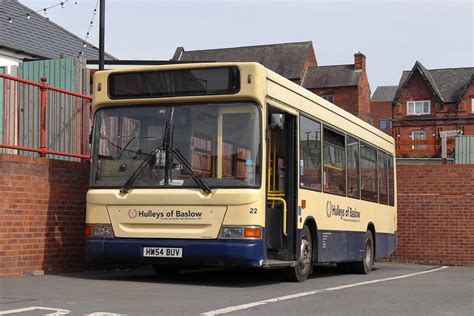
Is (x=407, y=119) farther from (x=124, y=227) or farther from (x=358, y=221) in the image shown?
(x=124, y=227)

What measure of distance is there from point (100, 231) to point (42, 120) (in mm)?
2536

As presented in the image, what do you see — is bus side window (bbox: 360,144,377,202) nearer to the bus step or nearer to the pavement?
the pavement

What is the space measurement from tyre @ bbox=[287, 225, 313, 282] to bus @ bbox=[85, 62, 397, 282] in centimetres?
2

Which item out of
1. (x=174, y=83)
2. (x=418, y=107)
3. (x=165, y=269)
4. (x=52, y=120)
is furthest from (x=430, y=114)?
(x=174, y=83)

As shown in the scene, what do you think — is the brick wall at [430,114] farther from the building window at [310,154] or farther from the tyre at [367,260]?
the building window at [310,154]

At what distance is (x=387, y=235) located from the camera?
59.3 feet

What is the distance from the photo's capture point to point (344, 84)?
67688mm

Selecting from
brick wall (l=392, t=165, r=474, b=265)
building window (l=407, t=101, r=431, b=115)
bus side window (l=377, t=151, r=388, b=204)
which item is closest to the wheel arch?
bus side window (l=377, t=151, r=388, b=204)

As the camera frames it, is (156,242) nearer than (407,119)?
Yes

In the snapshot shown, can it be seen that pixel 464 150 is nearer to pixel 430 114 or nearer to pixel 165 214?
pixel 165 214

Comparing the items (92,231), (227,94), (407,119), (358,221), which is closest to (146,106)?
(227,94)

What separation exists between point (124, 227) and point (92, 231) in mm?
494

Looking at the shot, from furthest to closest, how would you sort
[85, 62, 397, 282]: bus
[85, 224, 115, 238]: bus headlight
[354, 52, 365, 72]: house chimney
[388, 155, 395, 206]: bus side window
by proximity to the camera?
[354, 52, 365, 72]: house chimney
[388, 155, 395, 206]: bus side window
[85, 224, 115, 238]: bus headlight
[85, 62, 397, 282]: bus

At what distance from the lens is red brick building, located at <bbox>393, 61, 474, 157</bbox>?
69188 mm
